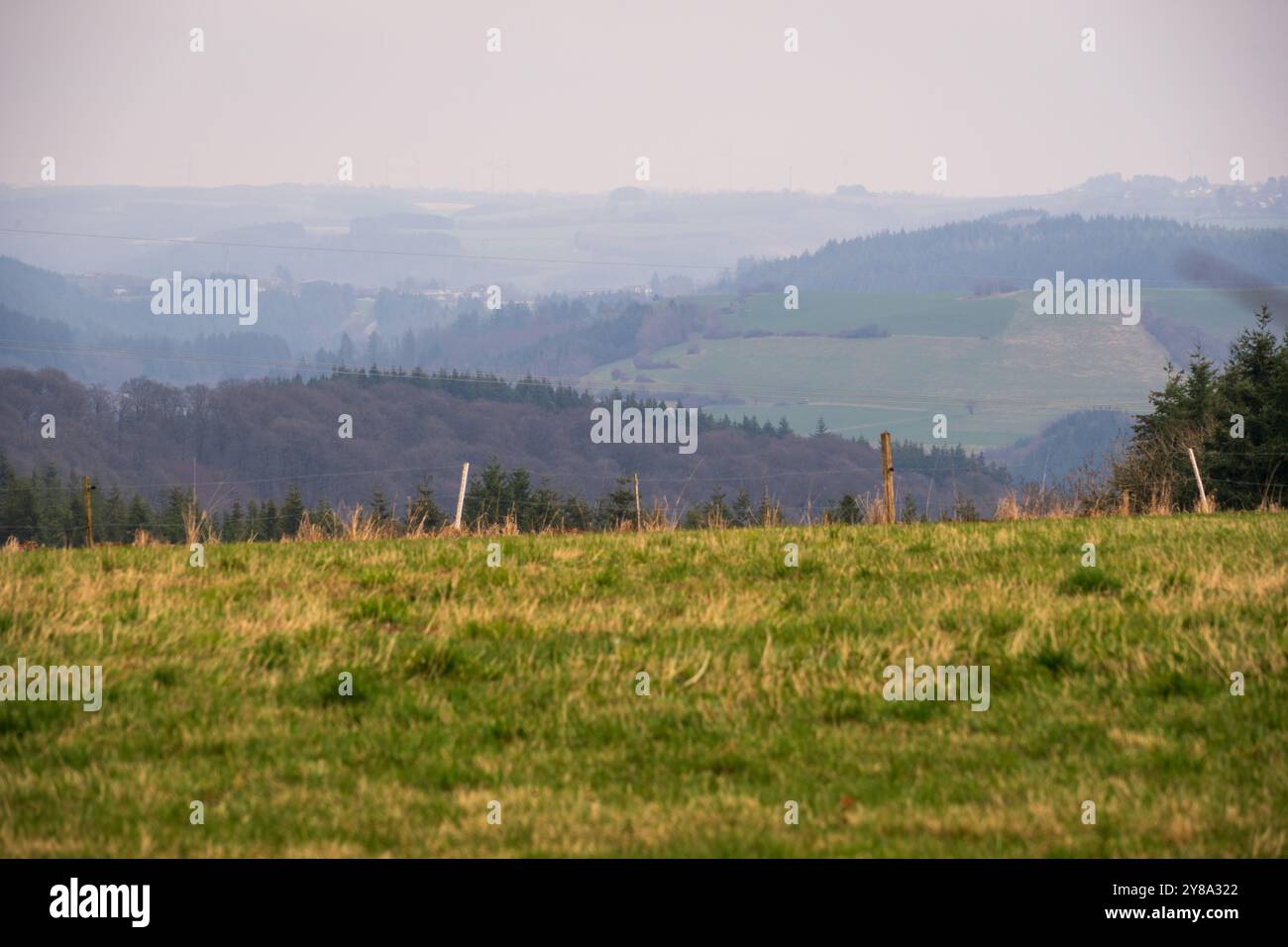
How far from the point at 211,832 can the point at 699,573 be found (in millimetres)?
7230

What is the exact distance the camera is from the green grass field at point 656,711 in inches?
279

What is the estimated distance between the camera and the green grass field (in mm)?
7074

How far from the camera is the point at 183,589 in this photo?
1287 centimetres

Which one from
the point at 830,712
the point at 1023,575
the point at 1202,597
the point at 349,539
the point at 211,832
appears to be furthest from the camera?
the point at 349,539

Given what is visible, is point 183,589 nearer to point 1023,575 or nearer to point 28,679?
point 28,679

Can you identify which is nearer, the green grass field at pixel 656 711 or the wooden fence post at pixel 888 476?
the green grass field at pixel 656 711

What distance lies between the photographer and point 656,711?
29.4 ft

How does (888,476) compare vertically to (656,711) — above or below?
above

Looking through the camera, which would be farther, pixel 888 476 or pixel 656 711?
pixel 888 476

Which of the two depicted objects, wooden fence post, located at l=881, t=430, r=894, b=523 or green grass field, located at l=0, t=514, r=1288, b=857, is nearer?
green grass field, located at l=0, t=514, r=1288, b=857
